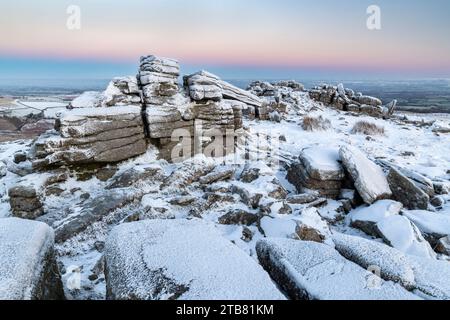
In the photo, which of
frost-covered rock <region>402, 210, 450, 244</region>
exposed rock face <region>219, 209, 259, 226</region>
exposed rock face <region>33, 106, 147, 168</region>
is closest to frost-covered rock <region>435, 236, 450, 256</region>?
frost-covered rock <region>402, 210, 450, 244</region>

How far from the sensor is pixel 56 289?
4.77m

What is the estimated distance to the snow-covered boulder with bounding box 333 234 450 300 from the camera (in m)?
3.82

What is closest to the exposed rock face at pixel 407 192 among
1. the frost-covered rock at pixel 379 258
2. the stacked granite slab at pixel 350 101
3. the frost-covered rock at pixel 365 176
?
the frost-covered rock at pixel 365 176

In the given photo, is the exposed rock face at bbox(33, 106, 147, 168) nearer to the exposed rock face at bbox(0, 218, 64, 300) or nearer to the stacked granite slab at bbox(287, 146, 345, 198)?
the exposed rock face at bbox(0, 218, 64, 300)

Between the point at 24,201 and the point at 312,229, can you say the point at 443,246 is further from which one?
the point at 24,201

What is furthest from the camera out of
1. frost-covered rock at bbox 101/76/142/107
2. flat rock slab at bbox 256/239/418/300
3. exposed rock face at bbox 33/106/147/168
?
frost-covered rock at bbox 101/76/142/107

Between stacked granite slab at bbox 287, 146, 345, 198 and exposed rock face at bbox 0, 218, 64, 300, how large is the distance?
790 centimetres

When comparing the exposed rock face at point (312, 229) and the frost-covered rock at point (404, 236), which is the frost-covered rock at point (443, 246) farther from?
the exposed rock face at point (312, 229)

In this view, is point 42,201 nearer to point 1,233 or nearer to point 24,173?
point 24,173

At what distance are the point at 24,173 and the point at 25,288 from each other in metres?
8.53

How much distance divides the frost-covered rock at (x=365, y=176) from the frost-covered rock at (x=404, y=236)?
1428 mm

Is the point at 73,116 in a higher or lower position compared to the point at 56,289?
higher

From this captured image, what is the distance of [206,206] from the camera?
9055 mm
